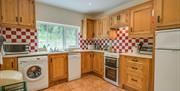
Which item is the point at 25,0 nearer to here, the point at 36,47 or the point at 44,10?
the point at 44,10

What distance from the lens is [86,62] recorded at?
3562mm

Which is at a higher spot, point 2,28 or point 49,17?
point 49,17

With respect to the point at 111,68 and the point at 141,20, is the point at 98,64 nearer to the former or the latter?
the point at 111,68

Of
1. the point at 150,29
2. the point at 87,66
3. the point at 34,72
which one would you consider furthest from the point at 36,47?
the point at 150,29

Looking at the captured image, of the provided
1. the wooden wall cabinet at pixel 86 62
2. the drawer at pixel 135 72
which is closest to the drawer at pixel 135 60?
the drawer at pixel 135 72

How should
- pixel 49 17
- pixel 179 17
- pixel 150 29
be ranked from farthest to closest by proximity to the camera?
pixel 49 17 → pixel 150 29 → pixel 179 17

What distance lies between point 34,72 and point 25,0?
1615mm

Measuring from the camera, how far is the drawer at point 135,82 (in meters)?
2.23

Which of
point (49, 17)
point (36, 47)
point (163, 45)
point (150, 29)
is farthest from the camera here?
point (49, 17)

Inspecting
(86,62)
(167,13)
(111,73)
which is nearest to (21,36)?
(86,62)

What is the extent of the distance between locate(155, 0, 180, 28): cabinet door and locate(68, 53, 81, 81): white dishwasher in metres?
2.19

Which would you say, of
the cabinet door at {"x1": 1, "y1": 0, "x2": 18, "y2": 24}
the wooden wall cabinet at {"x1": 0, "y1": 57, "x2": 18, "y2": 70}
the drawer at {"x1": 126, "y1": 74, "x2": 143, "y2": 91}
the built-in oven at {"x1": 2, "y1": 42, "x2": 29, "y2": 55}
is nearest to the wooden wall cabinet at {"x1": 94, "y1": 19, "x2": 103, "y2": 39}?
the drawer at {"x1": 126, "y1": 74, "x2": 143, "y2": 91}

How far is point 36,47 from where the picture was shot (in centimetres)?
302

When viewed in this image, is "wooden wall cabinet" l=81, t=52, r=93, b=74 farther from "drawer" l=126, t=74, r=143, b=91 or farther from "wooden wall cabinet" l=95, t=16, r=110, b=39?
"drawer" l=126, t=74, r=143, b=91
